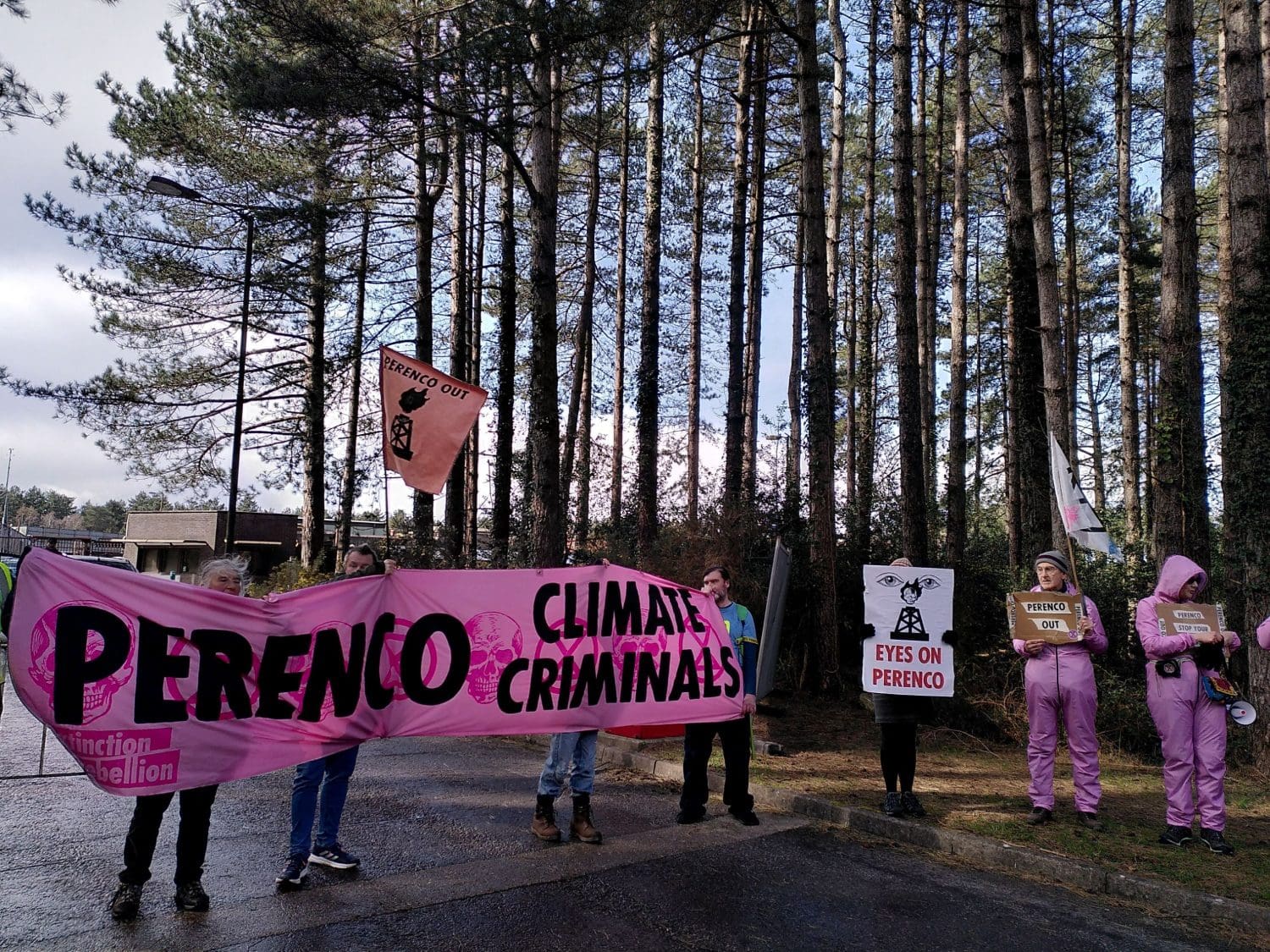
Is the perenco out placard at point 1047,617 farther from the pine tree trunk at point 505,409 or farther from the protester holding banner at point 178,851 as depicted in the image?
the pine tree trunk at point 505,409

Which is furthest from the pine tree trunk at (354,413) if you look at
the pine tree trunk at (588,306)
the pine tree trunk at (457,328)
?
the pine tree trunk at (588,306)

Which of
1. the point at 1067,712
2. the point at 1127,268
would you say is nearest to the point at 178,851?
the point at 1067,712

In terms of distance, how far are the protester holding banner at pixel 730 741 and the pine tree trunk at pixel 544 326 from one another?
5.59 meters

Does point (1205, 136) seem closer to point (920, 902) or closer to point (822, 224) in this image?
point (822, 224)

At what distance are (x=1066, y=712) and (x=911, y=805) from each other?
4.79ft

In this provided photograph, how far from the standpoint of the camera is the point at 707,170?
29.5 metres

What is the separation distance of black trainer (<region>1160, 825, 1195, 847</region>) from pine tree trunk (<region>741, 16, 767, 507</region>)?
8576mm

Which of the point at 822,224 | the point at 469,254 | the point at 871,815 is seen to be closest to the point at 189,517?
the point at 469,254

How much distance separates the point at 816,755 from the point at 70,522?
15730 centimetres

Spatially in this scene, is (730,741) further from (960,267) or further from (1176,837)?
(960,267)

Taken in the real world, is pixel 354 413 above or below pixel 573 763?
above

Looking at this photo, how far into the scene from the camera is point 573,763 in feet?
22.4

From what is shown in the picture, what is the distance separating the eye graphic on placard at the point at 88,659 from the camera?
501 cm

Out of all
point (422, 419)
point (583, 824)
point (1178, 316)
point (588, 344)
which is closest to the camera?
point (583, 824)
